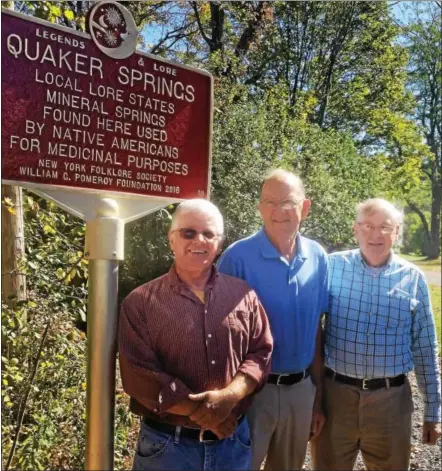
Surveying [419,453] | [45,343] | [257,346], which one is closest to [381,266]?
[257,346]

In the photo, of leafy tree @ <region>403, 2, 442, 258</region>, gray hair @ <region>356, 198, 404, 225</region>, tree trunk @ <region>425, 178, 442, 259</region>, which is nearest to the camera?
gray hair @ <region>356, 198, 404, 225</region>

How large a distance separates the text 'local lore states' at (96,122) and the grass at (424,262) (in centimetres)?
218

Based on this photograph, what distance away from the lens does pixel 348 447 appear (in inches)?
109

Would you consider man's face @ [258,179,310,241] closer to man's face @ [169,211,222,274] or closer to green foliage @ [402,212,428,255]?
man's face @ [169,211,222,274]

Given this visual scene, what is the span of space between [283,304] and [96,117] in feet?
3.98

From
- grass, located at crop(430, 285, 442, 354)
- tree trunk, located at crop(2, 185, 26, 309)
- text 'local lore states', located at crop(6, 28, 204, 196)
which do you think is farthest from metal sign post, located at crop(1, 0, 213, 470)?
grass, located at crop(430, 285, 442, 354)

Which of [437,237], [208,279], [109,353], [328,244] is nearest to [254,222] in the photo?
[328,244]

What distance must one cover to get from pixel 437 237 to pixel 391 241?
1.75 m

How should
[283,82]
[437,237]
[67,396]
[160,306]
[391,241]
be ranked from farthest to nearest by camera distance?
[437,237], [283,82], [67,396], [391,241], [160,306]

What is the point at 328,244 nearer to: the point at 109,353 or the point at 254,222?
the point at 254,222

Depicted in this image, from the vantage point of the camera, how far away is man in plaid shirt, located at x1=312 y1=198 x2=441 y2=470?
8.68 ft

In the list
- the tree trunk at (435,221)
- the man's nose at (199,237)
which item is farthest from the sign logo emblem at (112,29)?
the tree trunk at (435,221)

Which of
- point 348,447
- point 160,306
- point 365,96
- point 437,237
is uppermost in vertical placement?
point 365,96

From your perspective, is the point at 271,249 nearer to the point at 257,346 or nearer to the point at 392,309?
the point at 257,346
